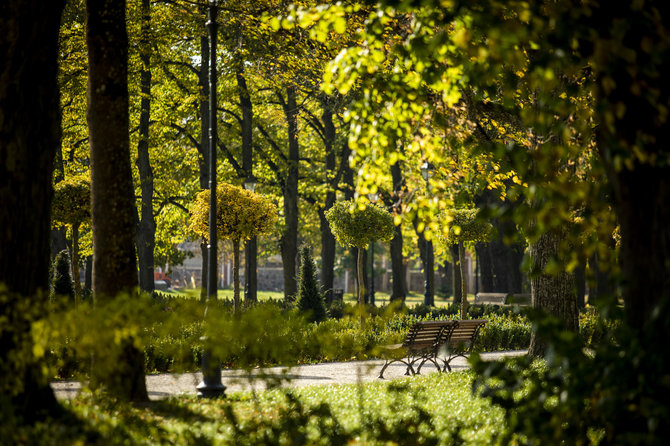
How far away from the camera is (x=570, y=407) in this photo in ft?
14.5

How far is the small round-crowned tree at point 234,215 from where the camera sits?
17.9 meters

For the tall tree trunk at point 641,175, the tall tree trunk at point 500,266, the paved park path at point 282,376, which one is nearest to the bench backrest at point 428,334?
the paved park path at point 282,376

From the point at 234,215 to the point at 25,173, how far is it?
1189cm

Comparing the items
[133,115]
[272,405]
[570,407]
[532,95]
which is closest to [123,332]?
[272,405]

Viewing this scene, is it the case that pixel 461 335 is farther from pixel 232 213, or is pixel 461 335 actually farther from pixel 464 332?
pixel 232 213

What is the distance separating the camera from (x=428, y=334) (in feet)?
41.8

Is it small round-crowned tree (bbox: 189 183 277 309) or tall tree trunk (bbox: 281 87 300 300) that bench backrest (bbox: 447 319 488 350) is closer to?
small round-crowned tree (bbox: 189 183 277 309)

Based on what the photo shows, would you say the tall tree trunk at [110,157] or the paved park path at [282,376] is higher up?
the tall tree trunk at [110,157]

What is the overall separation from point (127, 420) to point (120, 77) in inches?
144

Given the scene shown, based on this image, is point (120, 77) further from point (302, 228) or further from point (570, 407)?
point (302, 228)

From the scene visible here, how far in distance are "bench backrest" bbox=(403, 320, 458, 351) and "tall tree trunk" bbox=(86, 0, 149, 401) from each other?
18.9ft

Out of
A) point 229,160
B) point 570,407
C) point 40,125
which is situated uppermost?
point 229,160

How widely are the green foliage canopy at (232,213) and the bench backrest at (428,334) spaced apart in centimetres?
694

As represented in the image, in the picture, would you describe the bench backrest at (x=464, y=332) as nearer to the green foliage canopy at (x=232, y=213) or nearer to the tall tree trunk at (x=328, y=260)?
the green foliage canopy at (x=232, y=213)
